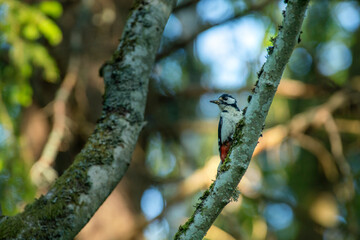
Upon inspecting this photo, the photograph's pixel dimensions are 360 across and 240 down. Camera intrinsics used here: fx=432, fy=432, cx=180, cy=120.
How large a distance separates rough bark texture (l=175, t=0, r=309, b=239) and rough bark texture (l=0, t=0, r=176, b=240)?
0.58 metres

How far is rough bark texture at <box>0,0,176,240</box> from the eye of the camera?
93.7 inches

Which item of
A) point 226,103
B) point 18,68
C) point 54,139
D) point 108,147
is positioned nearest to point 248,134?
point 108,147

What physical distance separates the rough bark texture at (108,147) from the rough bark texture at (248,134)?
584mm

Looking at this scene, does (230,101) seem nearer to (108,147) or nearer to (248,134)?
(108,147)

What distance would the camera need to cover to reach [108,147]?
2662mm

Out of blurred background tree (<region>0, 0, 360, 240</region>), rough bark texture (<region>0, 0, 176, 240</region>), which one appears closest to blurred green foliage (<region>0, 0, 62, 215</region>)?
blurred background tree (<region>0, 0, 360, 240</region>)

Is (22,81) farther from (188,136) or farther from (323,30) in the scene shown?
(323,30)

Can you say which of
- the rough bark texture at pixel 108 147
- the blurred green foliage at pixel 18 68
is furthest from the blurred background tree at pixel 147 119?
the rough bark texture at pixel 108 147

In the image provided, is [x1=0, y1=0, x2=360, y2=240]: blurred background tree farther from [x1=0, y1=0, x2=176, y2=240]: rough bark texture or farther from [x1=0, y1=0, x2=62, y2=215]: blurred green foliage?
[x1=0, y1=0, x2=176, y2=240]: rough bark texture

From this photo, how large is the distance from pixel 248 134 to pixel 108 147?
2.90ft

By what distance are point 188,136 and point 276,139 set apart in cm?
296

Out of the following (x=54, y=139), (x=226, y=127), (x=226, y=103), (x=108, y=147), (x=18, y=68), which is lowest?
(x=108, y=147)

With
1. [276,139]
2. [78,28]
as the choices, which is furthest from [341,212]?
[78,28]

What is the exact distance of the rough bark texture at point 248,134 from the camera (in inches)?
88.2
